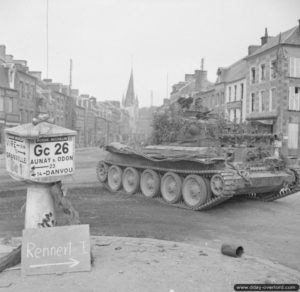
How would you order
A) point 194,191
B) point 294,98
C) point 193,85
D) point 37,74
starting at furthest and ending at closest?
point 193,85
point 37,74
point 294,98
point 194,191

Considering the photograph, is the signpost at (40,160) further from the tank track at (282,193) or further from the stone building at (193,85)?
the stone building at (193,85)

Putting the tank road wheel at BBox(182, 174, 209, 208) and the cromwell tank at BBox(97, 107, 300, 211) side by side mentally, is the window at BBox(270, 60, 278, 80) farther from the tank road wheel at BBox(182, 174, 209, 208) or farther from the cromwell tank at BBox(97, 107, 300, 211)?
the tank road wheel at BBox(182, 174, 209, 208)

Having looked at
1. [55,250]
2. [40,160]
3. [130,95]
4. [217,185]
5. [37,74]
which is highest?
[130,95]

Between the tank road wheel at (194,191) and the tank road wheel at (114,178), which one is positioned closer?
the tank road wheel at (194,191)

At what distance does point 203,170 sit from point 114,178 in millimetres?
3986

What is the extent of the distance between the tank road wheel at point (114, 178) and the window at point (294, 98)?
23.9m

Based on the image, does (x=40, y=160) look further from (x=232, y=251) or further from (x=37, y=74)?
(x=37, y=74)

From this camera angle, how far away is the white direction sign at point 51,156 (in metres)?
5.06

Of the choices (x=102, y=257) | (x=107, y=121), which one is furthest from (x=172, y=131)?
(x=107, y=121)

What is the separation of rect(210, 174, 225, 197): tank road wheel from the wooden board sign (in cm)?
484

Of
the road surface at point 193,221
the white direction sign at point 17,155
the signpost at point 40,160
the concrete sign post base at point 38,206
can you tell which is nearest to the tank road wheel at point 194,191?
the road surface at point 193,221

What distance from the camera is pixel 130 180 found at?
12438mm

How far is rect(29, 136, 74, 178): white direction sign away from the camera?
5.06 m

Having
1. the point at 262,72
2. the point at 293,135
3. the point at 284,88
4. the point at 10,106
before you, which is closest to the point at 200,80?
the point at 262,72
